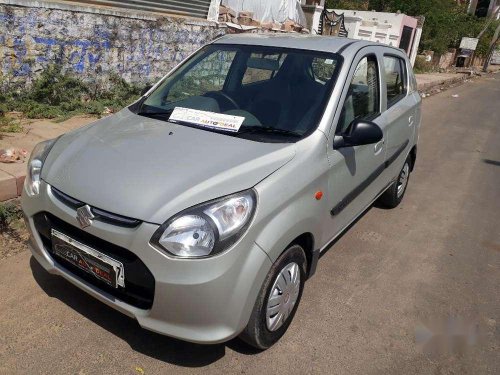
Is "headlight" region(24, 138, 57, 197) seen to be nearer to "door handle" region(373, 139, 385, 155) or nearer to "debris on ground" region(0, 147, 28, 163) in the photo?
"debris on ground" region(0, 147, 28, 163)

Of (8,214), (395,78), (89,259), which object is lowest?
(8,214)

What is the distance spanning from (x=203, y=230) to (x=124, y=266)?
43cm

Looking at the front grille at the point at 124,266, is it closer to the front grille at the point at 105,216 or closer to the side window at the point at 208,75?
A: the front grille at the point at 105,216

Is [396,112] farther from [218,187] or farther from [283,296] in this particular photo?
[218,187]

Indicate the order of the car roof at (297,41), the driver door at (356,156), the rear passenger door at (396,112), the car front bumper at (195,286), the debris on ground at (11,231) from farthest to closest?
the rear passenger door at (396,112)
the debris on ground at (11,231)
the car roof at (297,41)
the driver door at (356,156)
the car front bumper at (195,286)

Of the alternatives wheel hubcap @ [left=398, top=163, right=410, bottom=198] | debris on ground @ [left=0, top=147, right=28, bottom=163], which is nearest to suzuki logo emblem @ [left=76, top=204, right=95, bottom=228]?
debris on ground @ [left=0, top=147, right=28, bottom=163]

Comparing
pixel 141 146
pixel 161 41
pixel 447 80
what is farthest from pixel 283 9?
pixel 447 80

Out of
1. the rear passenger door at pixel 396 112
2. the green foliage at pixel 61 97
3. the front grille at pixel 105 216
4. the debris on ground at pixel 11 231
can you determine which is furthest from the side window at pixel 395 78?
the green foliage at pixel 61 97

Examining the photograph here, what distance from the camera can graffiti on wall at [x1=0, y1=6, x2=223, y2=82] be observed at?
5.84 m

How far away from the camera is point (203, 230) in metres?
2.05

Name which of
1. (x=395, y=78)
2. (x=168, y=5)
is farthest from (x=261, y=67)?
(x=168, y=5)

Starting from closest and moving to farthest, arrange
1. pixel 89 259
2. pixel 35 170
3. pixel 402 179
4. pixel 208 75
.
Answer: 1. pixel 89 259
2. pixel 35 170
3. pixel 208 75
4. pixel 402 179

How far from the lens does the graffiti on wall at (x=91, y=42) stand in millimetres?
5836

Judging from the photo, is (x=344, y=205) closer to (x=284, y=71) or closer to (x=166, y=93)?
(x=284, y=71)
